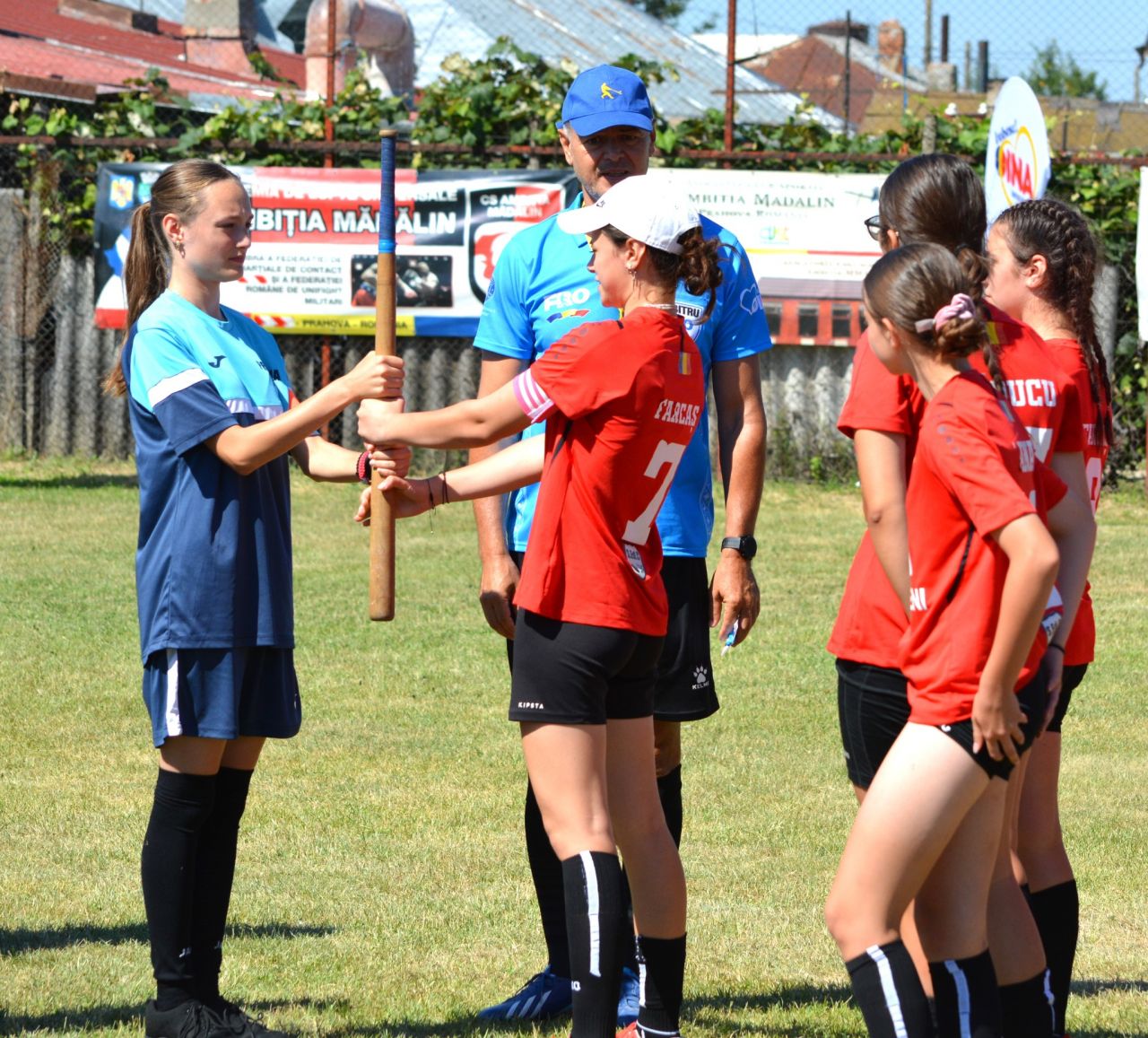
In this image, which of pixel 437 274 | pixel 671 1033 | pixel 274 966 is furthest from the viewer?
pixel 437 274

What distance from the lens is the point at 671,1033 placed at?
3.86m

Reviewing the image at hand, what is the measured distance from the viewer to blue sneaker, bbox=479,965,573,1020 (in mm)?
4176

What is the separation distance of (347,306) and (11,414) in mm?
3393

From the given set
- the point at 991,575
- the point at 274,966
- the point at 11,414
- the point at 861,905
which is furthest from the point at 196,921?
the point at 11,414

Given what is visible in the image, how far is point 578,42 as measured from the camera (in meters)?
31.3

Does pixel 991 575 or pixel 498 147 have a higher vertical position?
pixel 498 147

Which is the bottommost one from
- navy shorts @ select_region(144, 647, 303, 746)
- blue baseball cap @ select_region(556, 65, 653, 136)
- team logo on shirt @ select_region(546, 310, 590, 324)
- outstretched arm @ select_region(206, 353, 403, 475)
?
navy shorts @ select_region(144, 647, 303, 746)

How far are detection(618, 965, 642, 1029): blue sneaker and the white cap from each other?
190 cm

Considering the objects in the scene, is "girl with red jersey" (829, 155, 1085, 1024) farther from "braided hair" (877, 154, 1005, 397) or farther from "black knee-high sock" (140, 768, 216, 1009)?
"black knee-high sock" (140, 768, 216, 1009)

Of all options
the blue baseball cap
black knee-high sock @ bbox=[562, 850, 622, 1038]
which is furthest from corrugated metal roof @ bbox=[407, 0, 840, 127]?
black knee-high sock @ bbox=[562, 850, 622, 1038]

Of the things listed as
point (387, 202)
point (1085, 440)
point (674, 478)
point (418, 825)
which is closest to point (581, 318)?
point (674, 478)

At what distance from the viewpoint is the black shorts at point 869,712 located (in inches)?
132

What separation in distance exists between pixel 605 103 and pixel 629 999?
7.76ft

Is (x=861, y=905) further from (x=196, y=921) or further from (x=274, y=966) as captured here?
(x=274, y=966)
